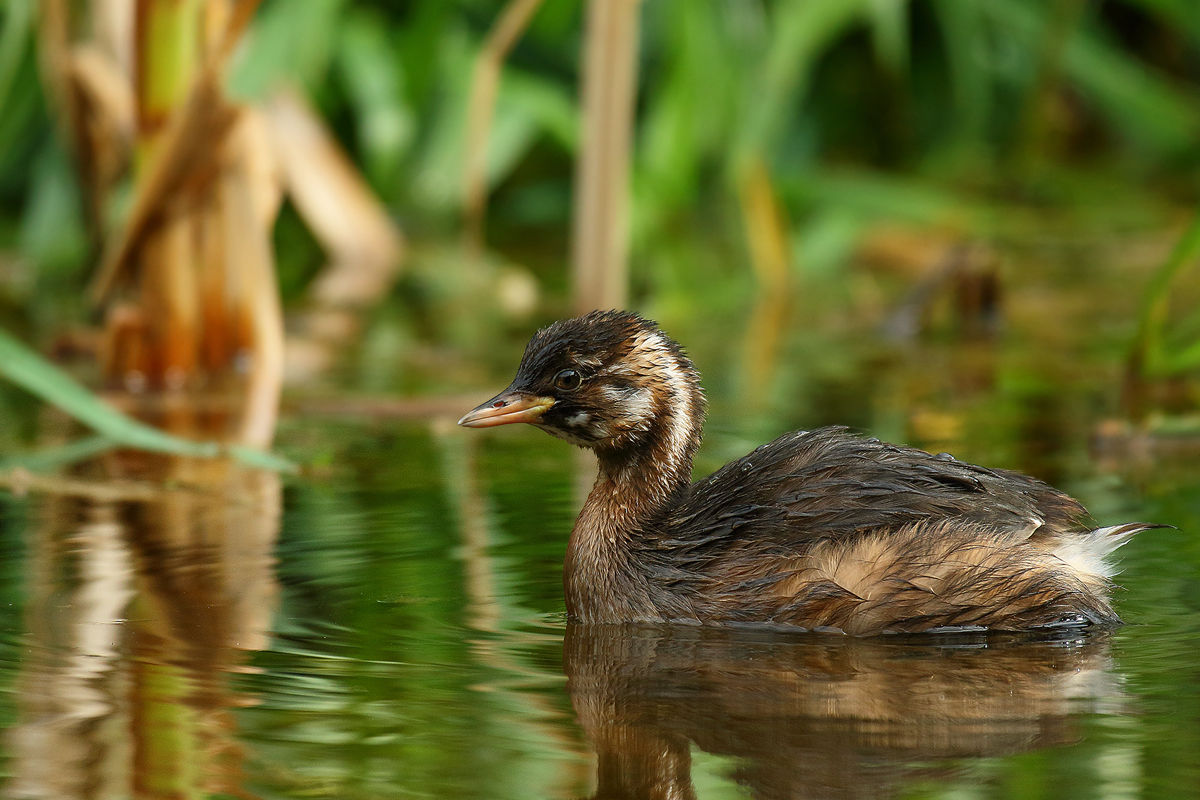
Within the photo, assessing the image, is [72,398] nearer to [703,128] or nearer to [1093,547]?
[1093,547]

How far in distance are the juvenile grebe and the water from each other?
102 millimetres

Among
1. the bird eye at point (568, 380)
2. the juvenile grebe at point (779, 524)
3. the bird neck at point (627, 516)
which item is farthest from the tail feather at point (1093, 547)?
the bird eye at point (568, 380)

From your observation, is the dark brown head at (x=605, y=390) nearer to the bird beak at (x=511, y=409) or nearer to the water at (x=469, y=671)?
the bird beak at (x=511, y=409)

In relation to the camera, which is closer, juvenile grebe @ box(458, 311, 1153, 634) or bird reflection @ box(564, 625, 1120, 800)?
bird reflection @ box(564, 625, 1120, 800)

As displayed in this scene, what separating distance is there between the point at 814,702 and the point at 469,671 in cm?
70

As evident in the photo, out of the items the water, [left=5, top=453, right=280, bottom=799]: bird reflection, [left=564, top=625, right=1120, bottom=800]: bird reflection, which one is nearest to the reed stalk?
the water

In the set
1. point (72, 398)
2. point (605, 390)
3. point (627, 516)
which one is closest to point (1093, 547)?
point (627, 516)

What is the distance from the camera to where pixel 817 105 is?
11.0m

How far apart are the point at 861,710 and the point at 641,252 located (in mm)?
6820

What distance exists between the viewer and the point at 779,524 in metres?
4.33

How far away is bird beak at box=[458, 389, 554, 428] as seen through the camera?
4.67 metres

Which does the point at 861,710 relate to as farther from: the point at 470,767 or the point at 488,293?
the point at 488,293

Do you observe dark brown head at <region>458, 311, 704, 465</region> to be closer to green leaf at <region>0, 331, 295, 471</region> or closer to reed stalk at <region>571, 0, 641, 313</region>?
green leaf at <region>0, 331, 295, 471</region>

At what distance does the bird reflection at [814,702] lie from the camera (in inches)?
126
